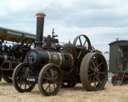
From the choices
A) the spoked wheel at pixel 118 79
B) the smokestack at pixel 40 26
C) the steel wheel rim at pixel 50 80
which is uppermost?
the smokestack at pixel 40 26

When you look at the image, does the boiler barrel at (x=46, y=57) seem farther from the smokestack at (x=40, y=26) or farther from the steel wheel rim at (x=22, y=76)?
the smokestack at (x=40, y=26)

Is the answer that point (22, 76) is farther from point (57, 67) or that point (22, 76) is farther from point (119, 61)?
point (119, 61)

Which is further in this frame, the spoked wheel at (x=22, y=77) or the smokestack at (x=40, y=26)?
the smokestack at (x=40, y=26)

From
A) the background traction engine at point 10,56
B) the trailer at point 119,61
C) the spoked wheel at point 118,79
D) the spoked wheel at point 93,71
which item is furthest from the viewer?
the trailer at point 119,61

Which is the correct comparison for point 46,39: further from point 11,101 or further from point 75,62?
point 11,101

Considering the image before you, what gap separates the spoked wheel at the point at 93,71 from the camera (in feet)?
46.9

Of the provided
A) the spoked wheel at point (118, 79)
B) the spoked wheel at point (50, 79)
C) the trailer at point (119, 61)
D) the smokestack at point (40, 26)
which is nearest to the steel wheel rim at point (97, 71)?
the spoked wheel at point (50, 79)

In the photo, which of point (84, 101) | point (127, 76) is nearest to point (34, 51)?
point (84, 101)

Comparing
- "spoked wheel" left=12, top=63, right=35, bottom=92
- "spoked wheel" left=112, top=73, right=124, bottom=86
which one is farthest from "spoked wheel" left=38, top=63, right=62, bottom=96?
"spoked wheel" left=112, top=73, right=124, bottom=86

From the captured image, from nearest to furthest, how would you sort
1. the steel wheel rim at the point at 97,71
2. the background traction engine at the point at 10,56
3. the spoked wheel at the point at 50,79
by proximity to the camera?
the spoked wheel at the point at 50,79 → the steel wheel rim at the point at 97,71 → the background traction engine at the point at 10,56

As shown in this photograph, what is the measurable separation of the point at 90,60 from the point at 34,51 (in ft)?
7.40

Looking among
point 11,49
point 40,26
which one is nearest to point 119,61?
point 11,49

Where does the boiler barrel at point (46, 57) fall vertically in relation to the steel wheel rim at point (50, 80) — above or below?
above

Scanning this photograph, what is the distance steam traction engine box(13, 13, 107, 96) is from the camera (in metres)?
13.0
